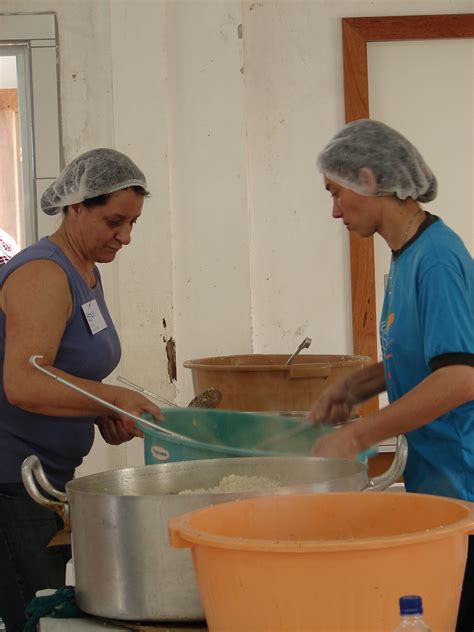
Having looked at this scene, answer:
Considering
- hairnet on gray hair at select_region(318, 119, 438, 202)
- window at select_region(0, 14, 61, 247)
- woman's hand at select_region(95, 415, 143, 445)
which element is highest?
window at select_region(0, 14, 61, 247)

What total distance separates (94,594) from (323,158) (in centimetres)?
86

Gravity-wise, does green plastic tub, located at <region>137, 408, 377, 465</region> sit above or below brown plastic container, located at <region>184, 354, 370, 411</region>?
below

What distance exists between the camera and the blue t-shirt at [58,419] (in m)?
1.79

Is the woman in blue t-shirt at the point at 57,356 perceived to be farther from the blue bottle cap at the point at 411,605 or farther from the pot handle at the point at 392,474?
the blue bottle cap at the point at 411,605

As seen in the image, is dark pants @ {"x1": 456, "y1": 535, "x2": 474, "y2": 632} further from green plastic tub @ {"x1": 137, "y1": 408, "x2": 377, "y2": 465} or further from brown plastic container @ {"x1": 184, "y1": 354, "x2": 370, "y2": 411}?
brown plastic container @ {"x1": 184, "y1": 354, "x2": 370, "y2": 411}

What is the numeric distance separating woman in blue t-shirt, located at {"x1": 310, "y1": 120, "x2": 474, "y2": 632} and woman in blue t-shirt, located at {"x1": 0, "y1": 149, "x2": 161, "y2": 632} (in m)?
0.48

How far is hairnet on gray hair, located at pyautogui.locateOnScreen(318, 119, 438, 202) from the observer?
62.6 inches

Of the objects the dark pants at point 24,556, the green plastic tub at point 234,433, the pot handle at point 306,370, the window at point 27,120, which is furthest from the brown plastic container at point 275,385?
the window at point 27,120

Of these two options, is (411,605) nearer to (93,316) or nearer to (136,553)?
(136,553)

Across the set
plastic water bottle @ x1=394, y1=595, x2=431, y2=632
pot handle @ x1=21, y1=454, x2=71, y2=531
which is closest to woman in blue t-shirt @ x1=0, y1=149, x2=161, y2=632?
pot handle @ x1=21, y1=454, x2=71, y2=531

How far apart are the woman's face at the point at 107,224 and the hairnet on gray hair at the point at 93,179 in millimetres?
22

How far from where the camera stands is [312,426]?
5.68 feet

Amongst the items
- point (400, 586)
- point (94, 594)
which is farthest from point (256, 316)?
point (400, 586)

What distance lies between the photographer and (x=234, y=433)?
178cm
